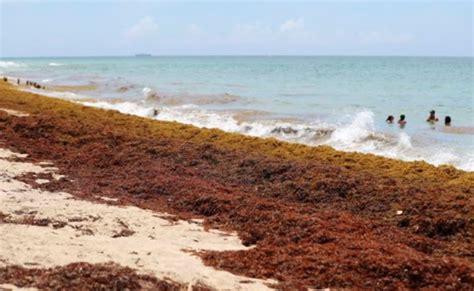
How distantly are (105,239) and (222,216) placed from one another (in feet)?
7.75

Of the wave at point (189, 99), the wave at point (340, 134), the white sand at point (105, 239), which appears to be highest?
the wave at point (189, 99)

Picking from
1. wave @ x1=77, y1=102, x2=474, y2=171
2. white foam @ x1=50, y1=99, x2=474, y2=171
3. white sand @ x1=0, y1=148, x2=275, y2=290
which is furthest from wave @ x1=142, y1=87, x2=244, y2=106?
white sand @ x1=0, y1=148, x2=275, y2=290

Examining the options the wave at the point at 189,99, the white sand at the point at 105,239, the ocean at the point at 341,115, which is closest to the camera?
the white sand at the point at 105,239

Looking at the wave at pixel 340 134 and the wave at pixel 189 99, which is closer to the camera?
the wave at pixel 340 134

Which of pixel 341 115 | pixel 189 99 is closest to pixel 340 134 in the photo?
pixel 341 115

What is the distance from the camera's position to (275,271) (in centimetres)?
688

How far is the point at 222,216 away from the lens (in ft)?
30.8

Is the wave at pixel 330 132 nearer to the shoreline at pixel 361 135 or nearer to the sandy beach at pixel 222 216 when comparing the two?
the shoreline at pixel 361 135

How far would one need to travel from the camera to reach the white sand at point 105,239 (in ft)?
21.1

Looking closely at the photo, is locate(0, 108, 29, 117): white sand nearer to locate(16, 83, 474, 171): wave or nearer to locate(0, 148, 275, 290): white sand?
locate(16, 83, 474, 171): wave

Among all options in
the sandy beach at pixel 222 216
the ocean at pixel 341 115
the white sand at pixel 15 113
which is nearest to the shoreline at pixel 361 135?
the ocean at pixel 341 115

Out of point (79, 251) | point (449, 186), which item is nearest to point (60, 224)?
point (79, 251)

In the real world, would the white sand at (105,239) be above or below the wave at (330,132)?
below

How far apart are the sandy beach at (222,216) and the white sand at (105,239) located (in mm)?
23
